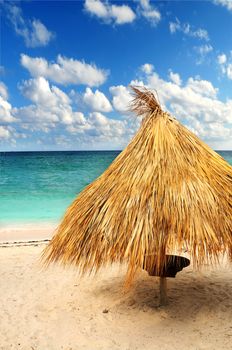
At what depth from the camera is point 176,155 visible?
3.11 meters

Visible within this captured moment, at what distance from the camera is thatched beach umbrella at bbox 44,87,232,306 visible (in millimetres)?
2721

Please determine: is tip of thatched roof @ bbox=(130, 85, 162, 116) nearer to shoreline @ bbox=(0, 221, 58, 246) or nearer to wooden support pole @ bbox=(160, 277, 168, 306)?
wooden support pole @ bbox=(160, 277, 168, 306)

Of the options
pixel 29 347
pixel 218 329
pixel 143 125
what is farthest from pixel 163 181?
pixel 29 347

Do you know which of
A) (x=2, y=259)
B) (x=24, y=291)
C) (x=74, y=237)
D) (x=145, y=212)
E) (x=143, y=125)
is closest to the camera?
(x=145, y=212)

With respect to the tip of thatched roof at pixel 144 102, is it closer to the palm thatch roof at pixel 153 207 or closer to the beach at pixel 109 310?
the palm thatch roof at pixel 153 207

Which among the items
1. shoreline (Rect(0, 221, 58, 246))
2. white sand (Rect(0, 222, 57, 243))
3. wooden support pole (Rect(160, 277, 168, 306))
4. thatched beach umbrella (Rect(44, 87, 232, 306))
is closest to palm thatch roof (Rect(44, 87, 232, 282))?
thatched beach umbrella (Rect(44, 87, 232, 306))

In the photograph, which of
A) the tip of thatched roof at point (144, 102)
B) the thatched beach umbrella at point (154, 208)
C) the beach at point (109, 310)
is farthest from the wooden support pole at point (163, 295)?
the tip of thatched roof at point (144, 102)

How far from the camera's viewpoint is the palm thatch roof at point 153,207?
Result: 2.72 meters

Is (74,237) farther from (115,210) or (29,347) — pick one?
(29,347)

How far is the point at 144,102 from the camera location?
3.57 metres

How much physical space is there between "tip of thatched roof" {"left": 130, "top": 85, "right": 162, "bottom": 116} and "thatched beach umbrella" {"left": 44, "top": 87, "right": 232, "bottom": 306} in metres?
0.10

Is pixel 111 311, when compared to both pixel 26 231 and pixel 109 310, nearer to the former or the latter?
pixel 109 310

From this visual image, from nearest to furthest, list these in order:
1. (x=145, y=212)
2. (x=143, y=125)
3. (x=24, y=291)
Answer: (x=145, y=212), (x=143, y=125), (x=24, y=291)

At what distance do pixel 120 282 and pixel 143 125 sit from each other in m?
1.97
